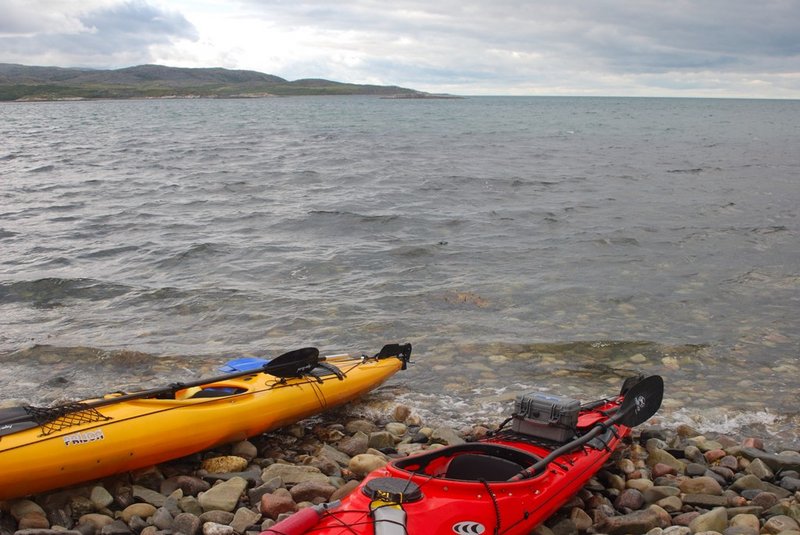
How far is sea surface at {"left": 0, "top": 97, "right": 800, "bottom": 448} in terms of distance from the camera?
8789mm

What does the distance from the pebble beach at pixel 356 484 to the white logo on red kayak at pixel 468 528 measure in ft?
2.32

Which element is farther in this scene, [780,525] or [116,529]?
[116,529]

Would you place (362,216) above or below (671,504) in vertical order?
above

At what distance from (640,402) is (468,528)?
9.20 feet

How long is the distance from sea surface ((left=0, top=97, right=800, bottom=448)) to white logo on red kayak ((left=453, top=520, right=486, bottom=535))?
2.95 metres

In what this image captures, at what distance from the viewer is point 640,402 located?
21.9 feet

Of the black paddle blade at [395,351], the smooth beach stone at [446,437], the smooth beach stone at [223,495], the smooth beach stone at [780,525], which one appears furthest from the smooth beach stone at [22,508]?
the smooth beach stone at [780,525]

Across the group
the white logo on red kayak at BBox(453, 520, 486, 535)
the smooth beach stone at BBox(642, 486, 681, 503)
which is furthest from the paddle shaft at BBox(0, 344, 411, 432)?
the smooth beach stone at BBox(642, 486, 681, 503)

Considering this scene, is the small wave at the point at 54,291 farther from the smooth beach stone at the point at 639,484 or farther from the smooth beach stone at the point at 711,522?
the smooth beach stone at the point at 711,522

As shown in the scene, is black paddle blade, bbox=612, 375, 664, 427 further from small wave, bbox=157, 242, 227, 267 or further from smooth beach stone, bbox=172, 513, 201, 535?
small wave, bbox=157, 242, 227, 267

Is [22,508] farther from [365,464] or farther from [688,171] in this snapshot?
[688,171]

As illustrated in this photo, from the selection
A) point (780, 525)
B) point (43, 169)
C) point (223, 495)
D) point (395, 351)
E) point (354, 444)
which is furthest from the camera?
point (43, 169)

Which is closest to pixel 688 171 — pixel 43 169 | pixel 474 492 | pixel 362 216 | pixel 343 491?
pixel 362 216

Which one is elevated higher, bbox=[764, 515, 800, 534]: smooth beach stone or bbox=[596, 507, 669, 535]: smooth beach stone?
bbox=[764, 515, 800, 534]: smooth beach stone
